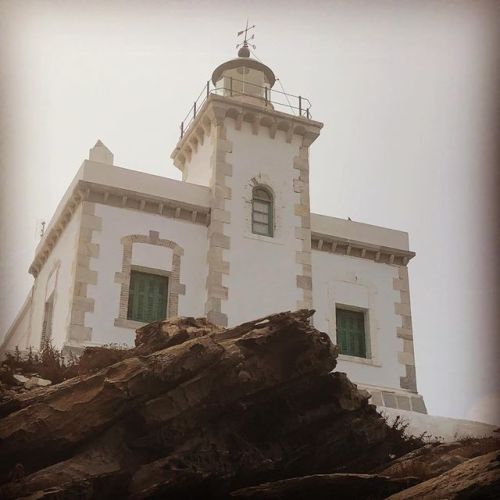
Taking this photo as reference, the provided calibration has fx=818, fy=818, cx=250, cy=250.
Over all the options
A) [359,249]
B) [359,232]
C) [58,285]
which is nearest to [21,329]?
[58,285]

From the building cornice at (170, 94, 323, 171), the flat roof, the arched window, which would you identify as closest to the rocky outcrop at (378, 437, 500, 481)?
the arched window

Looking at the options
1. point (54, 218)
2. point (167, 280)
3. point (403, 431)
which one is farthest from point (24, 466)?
point (54, 218)

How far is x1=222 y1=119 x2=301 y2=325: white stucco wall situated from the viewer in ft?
78.1

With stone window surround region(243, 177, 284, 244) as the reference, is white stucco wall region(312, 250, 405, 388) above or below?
below

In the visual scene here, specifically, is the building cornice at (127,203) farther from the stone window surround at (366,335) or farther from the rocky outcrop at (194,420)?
the rocky outcrop at (194,420)

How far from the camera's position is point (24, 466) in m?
12.7

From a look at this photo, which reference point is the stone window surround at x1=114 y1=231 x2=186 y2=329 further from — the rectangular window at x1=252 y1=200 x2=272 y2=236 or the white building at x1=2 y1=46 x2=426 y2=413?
the rectangular window at x1=252 y1=200 x2=272 y2=236

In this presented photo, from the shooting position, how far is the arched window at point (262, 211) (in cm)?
2519

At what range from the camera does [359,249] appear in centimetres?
2631

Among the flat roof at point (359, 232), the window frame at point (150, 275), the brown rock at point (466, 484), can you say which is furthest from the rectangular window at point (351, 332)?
the brown rock at point (466, 484)

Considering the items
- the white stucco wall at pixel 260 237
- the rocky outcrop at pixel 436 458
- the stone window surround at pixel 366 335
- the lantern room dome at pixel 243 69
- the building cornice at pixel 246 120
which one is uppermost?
the lantern room dome at pixel 243 69

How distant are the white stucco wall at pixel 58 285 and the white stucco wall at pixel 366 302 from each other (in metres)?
7.32

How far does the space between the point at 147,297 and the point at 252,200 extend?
15.9 feet

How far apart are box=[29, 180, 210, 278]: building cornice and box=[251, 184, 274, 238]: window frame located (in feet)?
5.38
